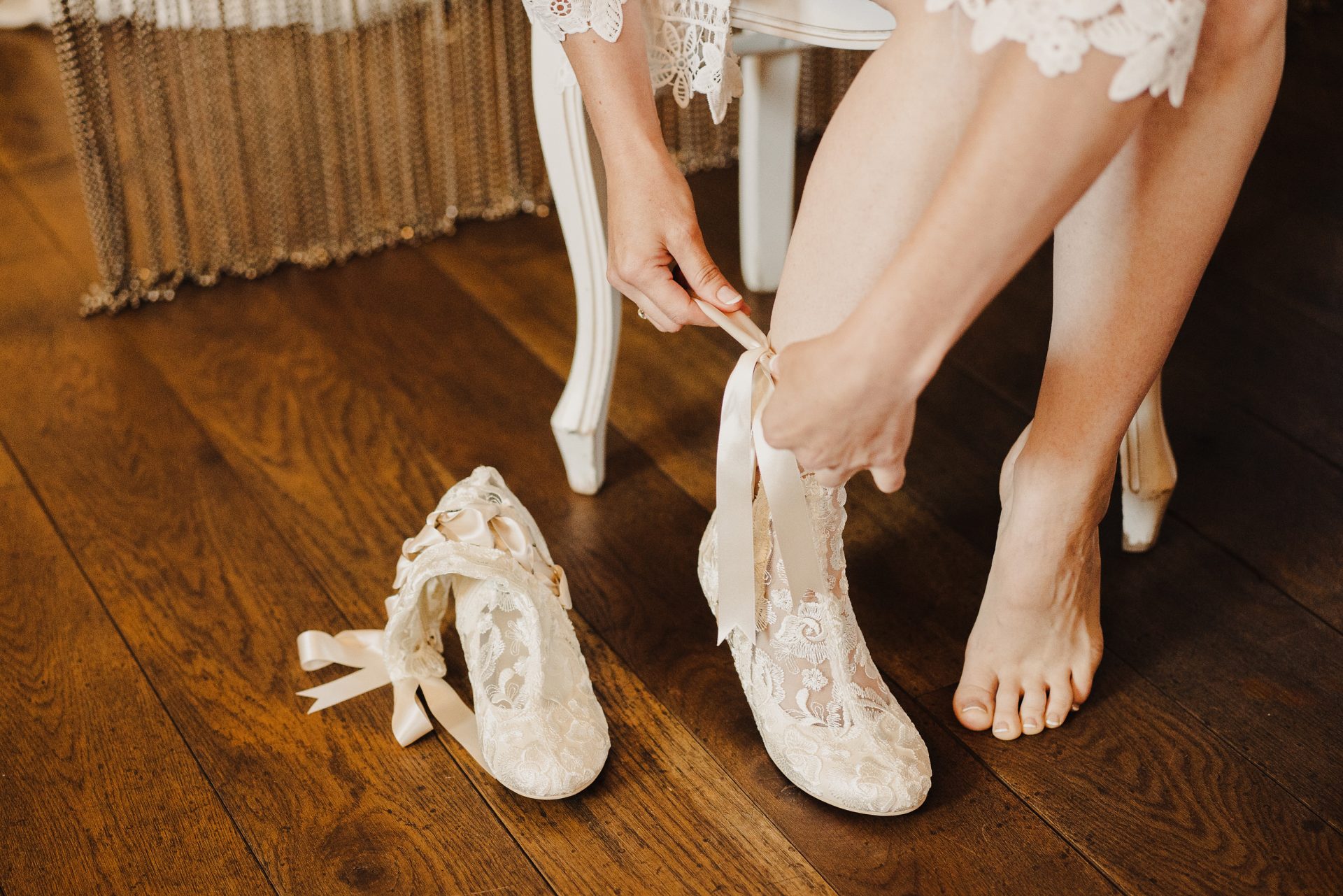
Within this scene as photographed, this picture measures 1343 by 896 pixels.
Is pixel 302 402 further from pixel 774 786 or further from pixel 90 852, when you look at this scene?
pixel 774 786

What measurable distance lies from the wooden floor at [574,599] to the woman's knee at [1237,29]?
439 mm

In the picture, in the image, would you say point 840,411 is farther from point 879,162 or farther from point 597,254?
point 597,254

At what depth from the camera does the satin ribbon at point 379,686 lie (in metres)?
0.86

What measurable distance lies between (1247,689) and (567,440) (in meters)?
0.57

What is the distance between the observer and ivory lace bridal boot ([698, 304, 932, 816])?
0.77 m

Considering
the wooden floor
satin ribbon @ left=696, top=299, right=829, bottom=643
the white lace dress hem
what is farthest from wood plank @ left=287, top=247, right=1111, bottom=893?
the white lace dress hem

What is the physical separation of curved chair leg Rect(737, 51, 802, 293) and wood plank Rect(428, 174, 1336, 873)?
12 centimetres

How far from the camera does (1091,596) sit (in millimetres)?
867

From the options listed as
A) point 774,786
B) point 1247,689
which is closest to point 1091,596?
point 1247,689

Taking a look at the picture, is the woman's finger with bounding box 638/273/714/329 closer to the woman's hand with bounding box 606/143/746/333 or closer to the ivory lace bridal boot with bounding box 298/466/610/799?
the woman's hand with bounding box 606/143/746/333

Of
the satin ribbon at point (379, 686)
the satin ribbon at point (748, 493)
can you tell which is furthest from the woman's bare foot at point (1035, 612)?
the satin ribbon at point (379, 686)

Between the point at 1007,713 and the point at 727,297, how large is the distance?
0.35m

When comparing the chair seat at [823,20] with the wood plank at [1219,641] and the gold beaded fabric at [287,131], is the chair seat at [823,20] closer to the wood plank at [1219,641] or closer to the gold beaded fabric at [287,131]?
the wood plank at [1219,641]

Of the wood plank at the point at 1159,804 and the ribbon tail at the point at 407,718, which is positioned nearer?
the wood plank at the point at 1159,804
